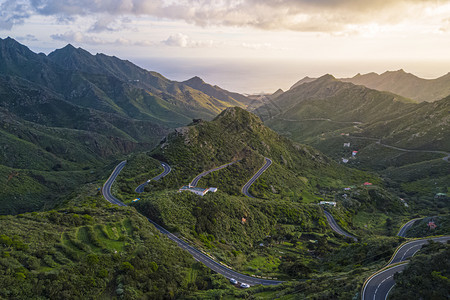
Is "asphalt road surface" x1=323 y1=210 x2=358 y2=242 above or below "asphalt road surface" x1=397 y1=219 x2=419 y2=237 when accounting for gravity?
below

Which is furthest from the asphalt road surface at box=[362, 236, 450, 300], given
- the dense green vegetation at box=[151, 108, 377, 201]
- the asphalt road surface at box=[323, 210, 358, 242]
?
the dense green vegetation at box=[151, 108, 377, 201]

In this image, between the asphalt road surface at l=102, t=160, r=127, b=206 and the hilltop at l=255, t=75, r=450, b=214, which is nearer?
the asphalt road surface at l=102, t=160, r=127, b=206

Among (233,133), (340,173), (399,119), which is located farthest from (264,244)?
(399,119)

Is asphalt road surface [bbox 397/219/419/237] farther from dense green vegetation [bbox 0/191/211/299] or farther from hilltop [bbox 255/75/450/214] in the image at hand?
dense green vegetation [bbox 0/191/211/299]

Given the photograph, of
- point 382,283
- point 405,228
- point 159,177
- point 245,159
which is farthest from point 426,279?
point 245,159

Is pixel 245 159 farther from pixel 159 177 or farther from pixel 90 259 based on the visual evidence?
pixel 90 259

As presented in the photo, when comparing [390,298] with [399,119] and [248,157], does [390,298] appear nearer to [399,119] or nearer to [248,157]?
[248,157]

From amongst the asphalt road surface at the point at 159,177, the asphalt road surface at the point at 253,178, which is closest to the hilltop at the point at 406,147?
the asphalt road surface at the point at 253,178
